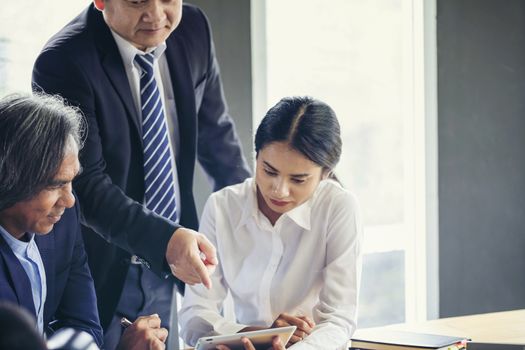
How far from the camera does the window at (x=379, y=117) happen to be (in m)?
3.91

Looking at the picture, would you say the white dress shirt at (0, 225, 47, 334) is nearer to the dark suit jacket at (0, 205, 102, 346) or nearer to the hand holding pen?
the dark suit jacket at (0, 205, 102, 346)

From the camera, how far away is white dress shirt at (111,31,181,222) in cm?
251

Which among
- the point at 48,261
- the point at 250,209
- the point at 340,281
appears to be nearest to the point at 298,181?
the point at 250,209

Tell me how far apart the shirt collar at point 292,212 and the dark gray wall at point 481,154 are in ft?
5.72

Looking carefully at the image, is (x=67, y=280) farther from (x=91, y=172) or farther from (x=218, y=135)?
(x=218, y=135)

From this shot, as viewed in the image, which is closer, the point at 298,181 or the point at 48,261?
the point at 48,261

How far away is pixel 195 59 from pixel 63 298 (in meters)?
0.97

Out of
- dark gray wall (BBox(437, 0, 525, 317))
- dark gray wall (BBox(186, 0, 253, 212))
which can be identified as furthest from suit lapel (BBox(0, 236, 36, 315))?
dark gray wall (BBox(437, 0, 525, 317))

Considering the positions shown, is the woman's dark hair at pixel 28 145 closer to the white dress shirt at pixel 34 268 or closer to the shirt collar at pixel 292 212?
the white dress shirt at pixel 34 268

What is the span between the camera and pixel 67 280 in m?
2.16

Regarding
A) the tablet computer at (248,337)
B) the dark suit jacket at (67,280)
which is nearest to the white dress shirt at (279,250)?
the dark suit jacket at (67,280)

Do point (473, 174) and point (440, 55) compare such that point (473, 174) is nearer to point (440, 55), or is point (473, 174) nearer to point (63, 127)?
point (440, 55)

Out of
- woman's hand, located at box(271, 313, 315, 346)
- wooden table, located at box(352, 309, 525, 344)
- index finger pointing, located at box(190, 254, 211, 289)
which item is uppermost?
index finger pointing, located at box(190, 254, 211, 289)

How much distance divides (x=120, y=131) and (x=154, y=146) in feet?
0.43
